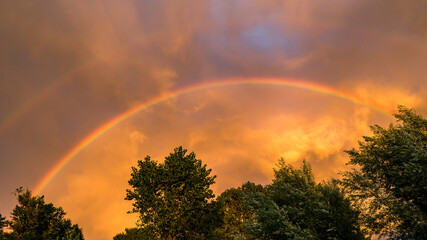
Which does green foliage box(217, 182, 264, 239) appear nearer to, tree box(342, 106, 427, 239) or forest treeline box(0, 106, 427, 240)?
forest treeline box(0, 106, 427, 240)

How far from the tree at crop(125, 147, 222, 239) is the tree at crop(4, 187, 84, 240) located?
38.9ft

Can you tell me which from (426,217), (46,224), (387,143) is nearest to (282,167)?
(387,143)

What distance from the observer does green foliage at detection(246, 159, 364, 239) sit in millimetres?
20234

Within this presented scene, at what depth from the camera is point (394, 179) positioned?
22.5 m

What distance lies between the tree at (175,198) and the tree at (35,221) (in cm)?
1185

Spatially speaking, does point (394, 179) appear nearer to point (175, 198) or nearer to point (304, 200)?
point (304, 200)

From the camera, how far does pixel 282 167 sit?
2836 centimetres

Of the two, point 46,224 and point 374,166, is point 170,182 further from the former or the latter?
point 374,166

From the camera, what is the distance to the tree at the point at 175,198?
3349cm

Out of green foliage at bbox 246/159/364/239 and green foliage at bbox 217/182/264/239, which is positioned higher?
green foliage at bbox 217/182/264/239

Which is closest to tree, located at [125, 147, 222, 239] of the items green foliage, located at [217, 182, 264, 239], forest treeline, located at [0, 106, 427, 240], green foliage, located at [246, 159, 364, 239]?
forest treeline, located at [0, 106, 427, 240]

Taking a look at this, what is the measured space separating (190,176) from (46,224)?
24.8m

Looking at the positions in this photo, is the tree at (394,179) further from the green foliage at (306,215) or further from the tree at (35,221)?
the tree at (35,221)

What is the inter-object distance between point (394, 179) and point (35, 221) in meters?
47.1
